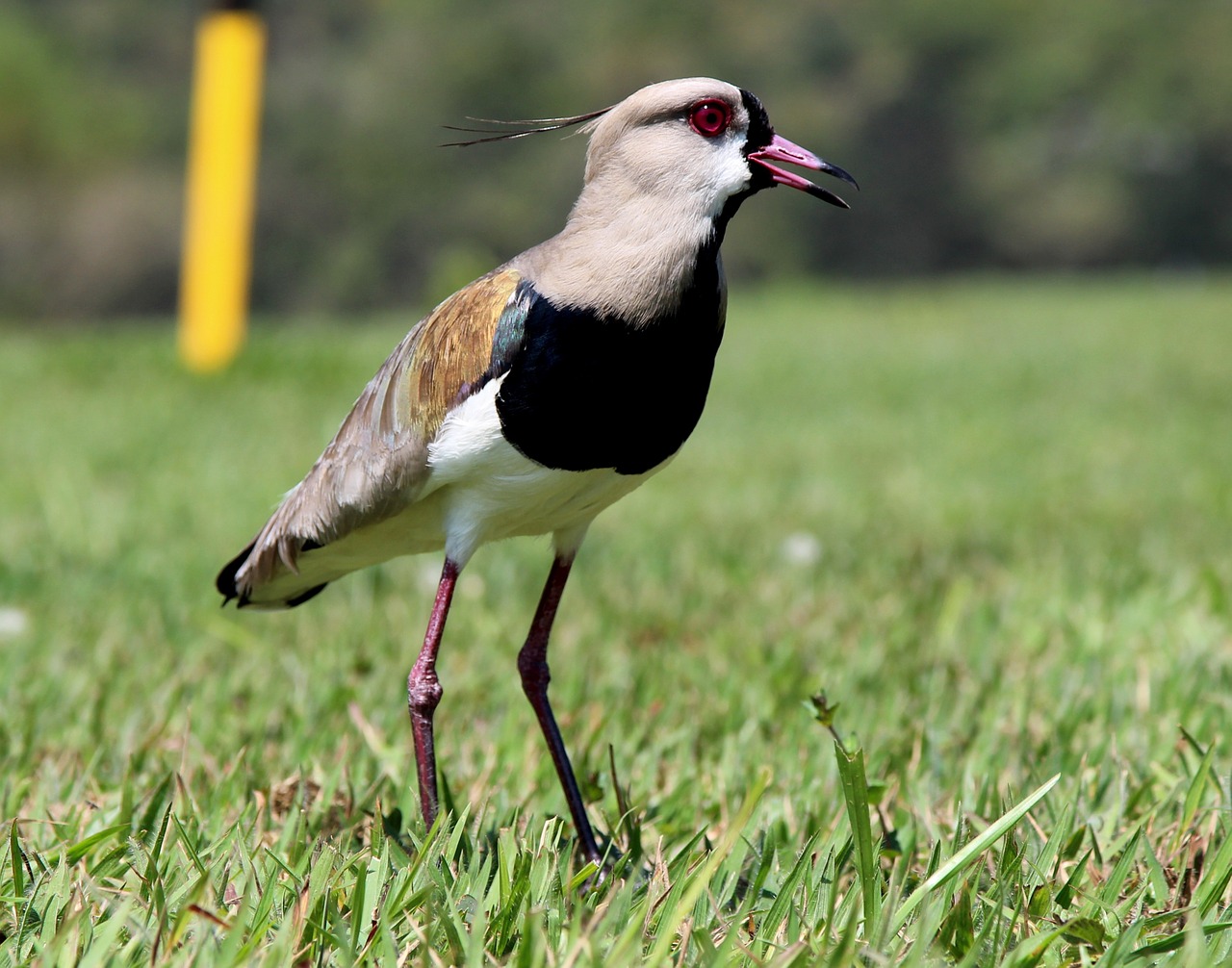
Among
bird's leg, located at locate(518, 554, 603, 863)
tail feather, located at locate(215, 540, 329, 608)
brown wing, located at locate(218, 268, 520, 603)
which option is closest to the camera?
brown wing, located at locate(218, 268, 520, 603)

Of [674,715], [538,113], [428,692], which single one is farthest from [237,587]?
[538,113]

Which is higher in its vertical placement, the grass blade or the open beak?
the open beak

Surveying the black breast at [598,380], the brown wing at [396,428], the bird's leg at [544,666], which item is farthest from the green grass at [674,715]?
the black breast at [598,380]

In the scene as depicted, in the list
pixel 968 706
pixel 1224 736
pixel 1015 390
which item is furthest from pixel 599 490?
pixel 1015 390

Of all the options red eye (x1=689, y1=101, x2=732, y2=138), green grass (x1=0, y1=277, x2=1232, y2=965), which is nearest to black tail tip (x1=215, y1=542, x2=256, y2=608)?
green grass (x1=0, y1=277, x2=1232, y2=965)

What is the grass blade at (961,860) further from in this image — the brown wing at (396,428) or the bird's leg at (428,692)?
the brown wing at (396,428)

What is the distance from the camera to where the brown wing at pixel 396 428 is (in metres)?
2.02

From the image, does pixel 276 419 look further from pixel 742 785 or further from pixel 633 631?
pixel 742 785

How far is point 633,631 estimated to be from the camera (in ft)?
11.5

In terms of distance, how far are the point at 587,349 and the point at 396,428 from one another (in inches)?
15.7

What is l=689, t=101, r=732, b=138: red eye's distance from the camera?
1938 mm

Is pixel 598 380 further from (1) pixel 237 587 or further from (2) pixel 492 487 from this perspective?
(1) pixel 237 587

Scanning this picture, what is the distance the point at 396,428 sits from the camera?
2141 mm

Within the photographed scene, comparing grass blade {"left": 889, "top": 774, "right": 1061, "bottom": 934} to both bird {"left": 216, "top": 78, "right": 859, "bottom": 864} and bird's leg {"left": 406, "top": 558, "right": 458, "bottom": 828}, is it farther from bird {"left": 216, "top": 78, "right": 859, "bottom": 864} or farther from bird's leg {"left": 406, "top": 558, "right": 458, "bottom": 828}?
bird's leg {"left": 406, "top": 558, "right": 458, "bottom": 828}
